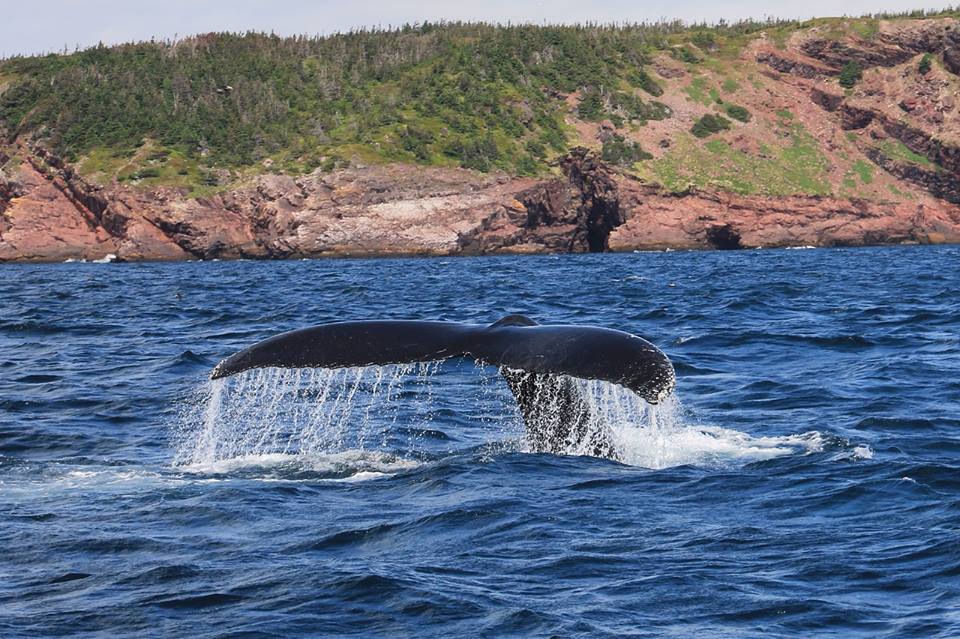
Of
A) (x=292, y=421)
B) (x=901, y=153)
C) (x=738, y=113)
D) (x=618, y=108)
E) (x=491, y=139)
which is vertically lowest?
(x=901, y=153)

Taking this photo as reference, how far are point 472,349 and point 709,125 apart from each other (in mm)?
85330

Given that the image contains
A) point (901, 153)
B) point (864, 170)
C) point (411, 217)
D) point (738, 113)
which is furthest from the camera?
point (738, 113)

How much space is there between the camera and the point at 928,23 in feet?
316

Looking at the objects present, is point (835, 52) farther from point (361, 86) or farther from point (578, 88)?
point (361, 86)

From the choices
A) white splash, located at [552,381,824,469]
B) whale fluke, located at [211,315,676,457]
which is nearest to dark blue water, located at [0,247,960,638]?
white splash, located at [552,381,824,469]

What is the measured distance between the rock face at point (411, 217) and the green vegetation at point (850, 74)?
1703 cm

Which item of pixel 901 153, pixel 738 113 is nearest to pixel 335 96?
pixel 738 113

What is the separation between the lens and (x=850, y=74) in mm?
95188

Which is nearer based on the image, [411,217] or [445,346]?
[445,346]

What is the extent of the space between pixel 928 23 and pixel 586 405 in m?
95.5

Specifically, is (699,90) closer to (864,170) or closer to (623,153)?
(623,153)

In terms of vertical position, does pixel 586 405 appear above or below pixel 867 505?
above

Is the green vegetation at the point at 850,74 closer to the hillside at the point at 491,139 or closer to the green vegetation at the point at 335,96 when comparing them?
the hillside at the point at 491,139

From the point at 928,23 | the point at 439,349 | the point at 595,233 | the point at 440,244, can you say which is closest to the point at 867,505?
the point at 439,349
